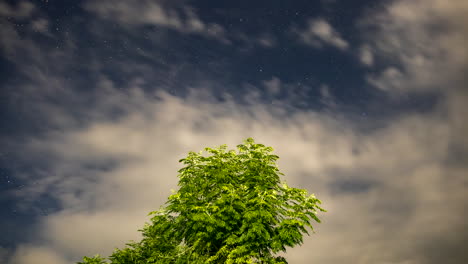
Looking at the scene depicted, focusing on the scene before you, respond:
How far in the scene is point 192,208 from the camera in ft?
73.9

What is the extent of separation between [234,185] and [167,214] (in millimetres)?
5492

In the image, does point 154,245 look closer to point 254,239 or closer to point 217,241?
point 217,241

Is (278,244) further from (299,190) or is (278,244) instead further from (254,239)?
(299,190)

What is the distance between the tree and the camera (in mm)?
22203

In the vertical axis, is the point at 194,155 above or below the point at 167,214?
above

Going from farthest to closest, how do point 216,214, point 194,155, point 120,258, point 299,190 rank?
point 120,258
point 194,155
point 299,190
point 216,214

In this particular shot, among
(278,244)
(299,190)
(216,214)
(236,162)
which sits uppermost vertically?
(236,162)

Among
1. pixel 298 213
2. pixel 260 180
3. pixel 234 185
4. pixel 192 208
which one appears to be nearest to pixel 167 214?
pixel 192 208

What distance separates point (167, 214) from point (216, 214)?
4975mm

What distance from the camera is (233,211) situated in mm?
22188

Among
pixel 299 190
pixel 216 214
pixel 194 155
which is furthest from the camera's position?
pixel 194 155

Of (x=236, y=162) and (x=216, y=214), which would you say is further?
(x=236, y=162)

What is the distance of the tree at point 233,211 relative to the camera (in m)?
22.2

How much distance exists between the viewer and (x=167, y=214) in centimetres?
2519
